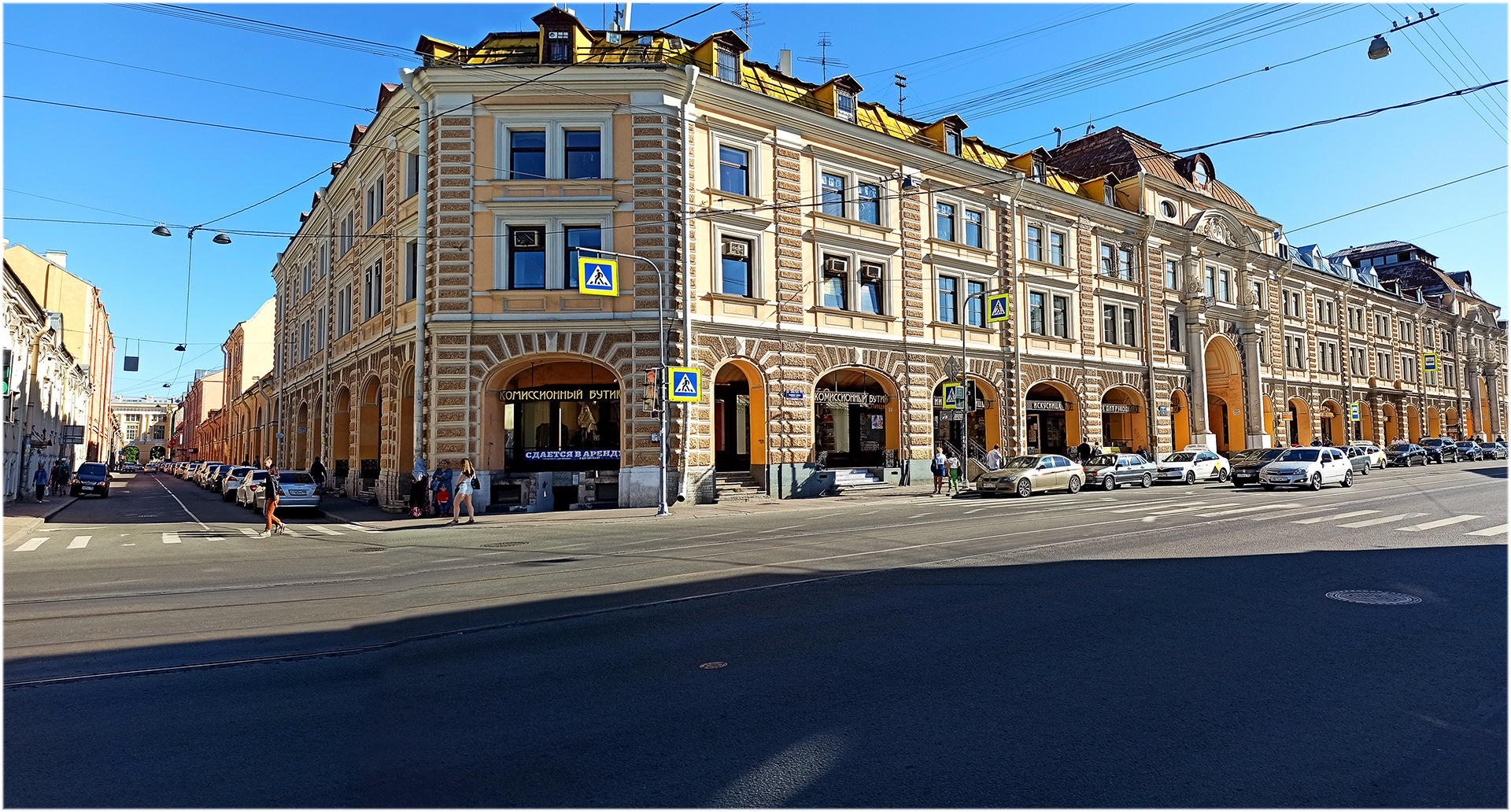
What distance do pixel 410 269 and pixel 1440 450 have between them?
64.4m

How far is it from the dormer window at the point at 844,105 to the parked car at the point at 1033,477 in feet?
46.6

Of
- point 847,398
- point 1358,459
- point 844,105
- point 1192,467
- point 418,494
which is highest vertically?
point 844,105

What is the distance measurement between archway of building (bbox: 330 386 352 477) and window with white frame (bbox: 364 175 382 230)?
24.9ft

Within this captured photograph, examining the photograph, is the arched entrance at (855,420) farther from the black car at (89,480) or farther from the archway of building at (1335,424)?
the archway of building at (1335,424)

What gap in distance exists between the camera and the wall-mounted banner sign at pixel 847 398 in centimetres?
3016

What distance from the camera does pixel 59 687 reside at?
6.29 meters

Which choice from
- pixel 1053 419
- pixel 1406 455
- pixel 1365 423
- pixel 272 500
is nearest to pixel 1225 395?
pixel 1406 455

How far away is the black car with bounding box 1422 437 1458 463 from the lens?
5547cm

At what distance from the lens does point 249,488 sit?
30.2m

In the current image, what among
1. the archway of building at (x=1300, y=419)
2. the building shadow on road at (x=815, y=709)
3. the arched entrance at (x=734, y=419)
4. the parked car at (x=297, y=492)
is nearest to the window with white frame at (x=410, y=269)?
the parked car at (x=297, y=492)

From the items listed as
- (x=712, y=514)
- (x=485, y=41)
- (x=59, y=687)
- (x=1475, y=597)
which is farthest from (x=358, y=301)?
(x=1475, y=597)

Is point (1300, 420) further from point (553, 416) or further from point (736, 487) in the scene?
point (553, 416)

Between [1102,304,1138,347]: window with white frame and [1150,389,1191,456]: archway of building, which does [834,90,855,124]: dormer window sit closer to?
[1102,304,1138,347]: window with white frame

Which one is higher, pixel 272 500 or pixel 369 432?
pixel 369 432
